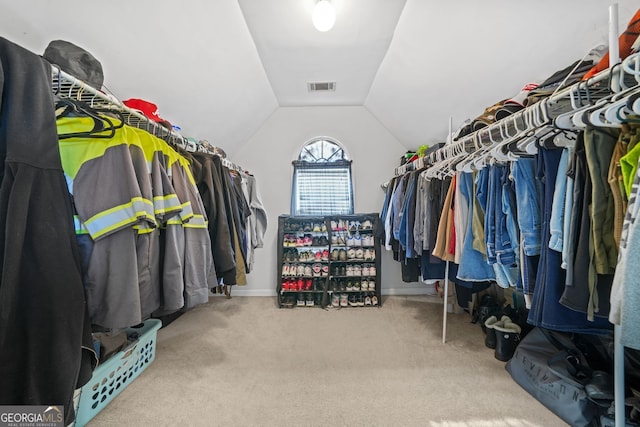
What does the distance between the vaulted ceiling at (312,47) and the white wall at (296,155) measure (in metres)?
0.56

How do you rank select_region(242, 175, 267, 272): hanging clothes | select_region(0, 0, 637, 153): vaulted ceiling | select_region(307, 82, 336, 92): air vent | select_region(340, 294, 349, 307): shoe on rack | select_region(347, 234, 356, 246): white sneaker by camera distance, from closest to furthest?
select_region(0, 0, 637, 153): vaulted ceiling, select_region(242, 175, 267, 272): hanging clothes, select_region(307, 82, 336, 92): air vent, select_region(340, 294, 349, 307): shoe on rack, select_region(347, 234, 356, 246): white sneaker

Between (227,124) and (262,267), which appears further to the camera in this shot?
(262,267)

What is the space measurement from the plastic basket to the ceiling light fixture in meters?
2.33

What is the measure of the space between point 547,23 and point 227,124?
2507 millimetres

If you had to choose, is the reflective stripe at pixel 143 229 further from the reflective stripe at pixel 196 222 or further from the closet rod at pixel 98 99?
the closet rod at pixel 98 99

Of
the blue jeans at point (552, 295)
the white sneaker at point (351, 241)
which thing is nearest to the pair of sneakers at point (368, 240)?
the white sneaker at point (351, 241)

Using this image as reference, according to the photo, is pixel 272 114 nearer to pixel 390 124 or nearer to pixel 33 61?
pixel 390 124

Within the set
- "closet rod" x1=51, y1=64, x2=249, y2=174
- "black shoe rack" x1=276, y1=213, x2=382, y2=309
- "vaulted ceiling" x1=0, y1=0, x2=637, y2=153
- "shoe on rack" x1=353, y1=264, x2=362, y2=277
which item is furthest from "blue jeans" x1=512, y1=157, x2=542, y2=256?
"shoe on rack" x1=353, y1=264, x2=362, y2=277

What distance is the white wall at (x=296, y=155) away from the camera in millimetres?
3258

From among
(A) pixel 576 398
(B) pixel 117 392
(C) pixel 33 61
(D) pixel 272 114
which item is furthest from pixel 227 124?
(A) pixel 576 398

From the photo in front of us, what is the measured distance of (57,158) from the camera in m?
0.65

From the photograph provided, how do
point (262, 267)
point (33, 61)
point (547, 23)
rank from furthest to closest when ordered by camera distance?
point (262, 267) < point (547, 23) < point (33, 61)

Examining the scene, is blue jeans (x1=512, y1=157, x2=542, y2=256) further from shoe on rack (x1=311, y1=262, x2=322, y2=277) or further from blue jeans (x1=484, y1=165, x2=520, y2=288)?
shoe on rack (x1=311, y1=262, x2=322, y2=277)

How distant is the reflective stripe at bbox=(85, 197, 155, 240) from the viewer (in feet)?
2.59
